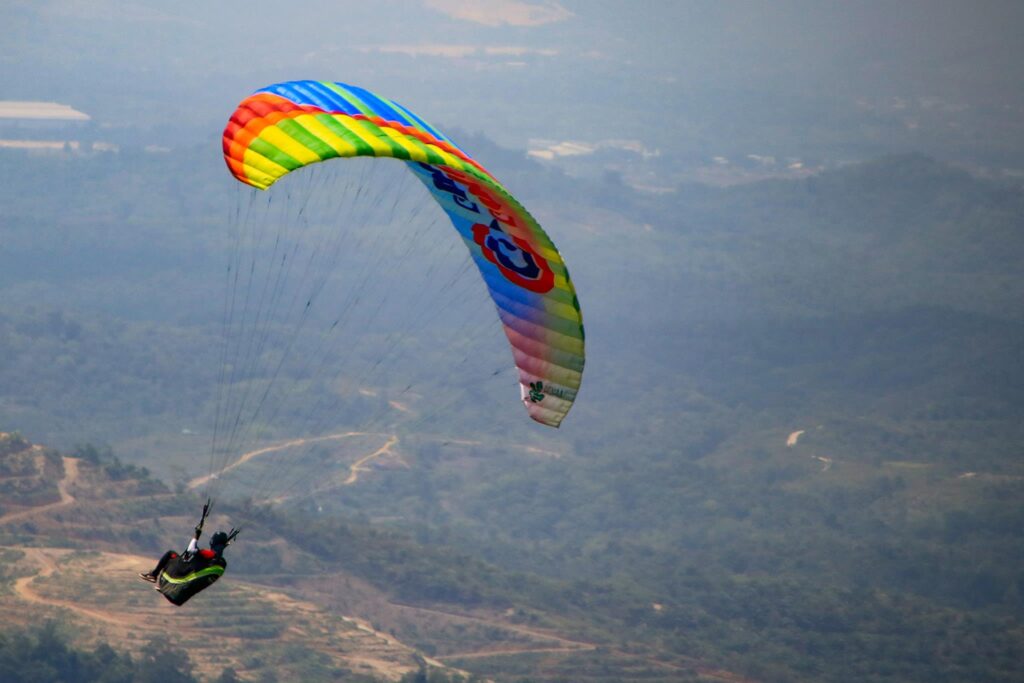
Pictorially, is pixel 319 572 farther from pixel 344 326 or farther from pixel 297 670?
pixel 344 326

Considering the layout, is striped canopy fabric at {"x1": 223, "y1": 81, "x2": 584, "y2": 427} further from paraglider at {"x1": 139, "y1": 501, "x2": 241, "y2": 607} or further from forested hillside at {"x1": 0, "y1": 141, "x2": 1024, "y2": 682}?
forested hillside at {"x1": 0, "y1": 141, "x2": 1024, "y2": 682}

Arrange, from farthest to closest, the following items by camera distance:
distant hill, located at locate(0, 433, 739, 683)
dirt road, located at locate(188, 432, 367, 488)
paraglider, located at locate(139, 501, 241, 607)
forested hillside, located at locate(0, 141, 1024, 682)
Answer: dirt road, located at locate(188, 432, 367, 488)
forested hillside, located at locate(0, 141, 1024, 682)
distant hill, located at locate(0, 433, 739, 683)
paraglider, located at locate(139, 501, 241, 607)

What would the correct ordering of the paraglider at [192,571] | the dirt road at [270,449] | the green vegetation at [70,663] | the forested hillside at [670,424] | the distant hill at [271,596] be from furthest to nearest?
1. the dirt road at [270,449]
2. the forested hillside at [670,424]
3. the distant hill at [271,596]
4. the green vegetation at [70,663]
5. the paraglider at [192,571]

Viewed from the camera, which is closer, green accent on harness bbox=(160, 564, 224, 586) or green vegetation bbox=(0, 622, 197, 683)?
green accent on harness bbox=(160, 564, 224, 586)

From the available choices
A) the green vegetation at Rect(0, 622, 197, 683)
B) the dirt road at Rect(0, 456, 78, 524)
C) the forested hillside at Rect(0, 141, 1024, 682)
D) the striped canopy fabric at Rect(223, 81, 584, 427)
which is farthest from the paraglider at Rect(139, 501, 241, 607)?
the dirt road at Rect(0, 456, 78, 524)

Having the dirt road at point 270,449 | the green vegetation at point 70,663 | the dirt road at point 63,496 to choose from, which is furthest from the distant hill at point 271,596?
the dirt road at point 270,449

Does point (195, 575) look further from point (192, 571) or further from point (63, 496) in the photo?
point (63, 496)

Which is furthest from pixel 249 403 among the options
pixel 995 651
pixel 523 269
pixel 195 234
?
pixel 523 269

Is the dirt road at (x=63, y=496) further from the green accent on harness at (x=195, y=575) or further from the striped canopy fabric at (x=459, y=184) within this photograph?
the striped canopy fabric at (x=459, y=184)

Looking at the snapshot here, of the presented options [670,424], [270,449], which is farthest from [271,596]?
[670,424]
